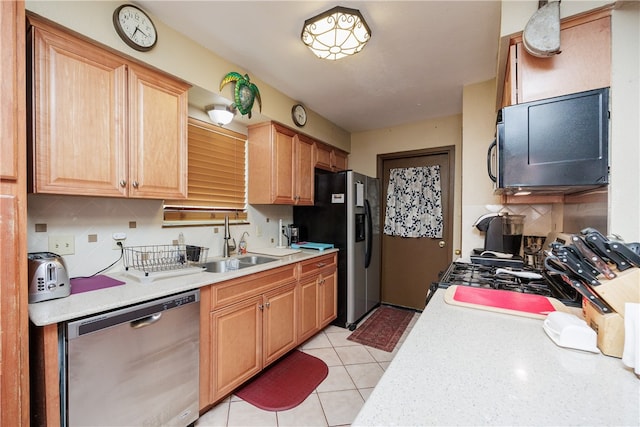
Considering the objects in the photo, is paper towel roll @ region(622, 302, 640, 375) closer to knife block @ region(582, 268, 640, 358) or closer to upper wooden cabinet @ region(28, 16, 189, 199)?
knife block @ region(582, 268, 640, 358)

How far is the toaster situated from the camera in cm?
118

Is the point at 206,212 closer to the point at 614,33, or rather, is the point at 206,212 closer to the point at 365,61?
the point at 365,61

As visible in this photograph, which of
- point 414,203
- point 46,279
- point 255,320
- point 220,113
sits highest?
point 220,113

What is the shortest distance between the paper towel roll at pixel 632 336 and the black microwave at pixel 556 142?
61 centimetres

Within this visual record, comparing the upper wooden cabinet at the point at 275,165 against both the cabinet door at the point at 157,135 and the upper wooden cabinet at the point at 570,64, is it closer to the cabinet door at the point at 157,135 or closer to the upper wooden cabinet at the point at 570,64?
the cabinet door at the point at 157,135

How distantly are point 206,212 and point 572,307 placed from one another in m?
2.37

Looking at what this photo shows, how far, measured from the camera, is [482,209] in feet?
7.73

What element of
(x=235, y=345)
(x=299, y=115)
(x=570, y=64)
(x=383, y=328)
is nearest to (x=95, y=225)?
(x=235, y=345)

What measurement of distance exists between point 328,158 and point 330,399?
2.51 metres

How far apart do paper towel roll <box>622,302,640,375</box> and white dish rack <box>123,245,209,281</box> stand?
1.91 meters

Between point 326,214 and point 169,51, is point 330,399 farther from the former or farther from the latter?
point 169,51

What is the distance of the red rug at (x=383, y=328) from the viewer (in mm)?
2695

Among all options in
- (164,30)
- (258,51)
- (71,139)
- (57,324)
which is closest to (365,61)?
(258,51)

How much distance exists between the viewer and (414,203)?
11.5ft
